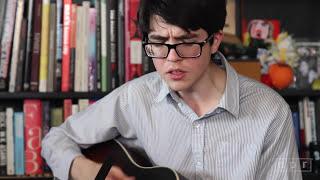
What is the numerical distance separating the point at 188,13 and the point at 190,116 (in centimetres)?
27

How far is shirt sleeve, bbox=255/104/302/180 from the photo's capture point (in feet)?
3.76

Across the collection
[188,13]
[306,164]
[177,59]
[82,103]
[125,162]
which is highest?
[188,13]

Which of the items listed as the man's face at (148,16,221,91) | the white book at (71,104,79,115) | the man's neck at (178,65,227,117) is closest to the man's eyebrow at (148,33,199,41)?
the man's face at (148,16,221,91)

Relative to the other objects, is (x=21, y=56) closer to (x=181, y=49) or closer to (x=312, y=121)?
(x=181, y=49)

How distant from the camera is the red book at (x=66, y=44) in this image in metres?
1.51

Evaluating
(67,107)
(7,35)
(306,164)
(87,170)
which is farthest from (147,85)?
(306,164)

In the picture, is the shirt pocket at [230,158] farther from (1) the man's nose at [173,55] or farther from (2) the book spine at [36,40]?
(2) the book spine at [36,40]

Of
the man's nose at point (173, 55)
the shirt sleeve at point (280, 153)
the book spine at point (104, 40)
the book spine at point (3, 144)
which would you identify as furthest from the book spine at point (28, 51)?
the shirt sleeve at point (280, 153)

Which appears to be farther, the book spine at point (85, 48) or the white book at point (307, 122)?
the white book at point (307, 122)

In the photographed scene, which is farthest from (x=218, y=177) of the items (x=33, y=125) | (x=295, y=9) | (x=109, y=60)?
(x=295, y=9)

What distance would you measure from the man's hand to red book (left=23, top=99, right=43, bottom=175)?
1.14 feet

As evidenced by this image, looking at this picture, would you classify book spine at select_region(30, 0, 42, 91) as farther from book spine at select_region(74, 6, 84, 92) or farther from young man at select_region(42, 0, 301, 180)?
young man at select_region(42, 0, 301, 180)

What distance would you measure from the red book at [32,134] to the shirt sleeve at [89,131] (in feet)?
0.75

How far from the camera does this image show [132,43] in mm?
1546
